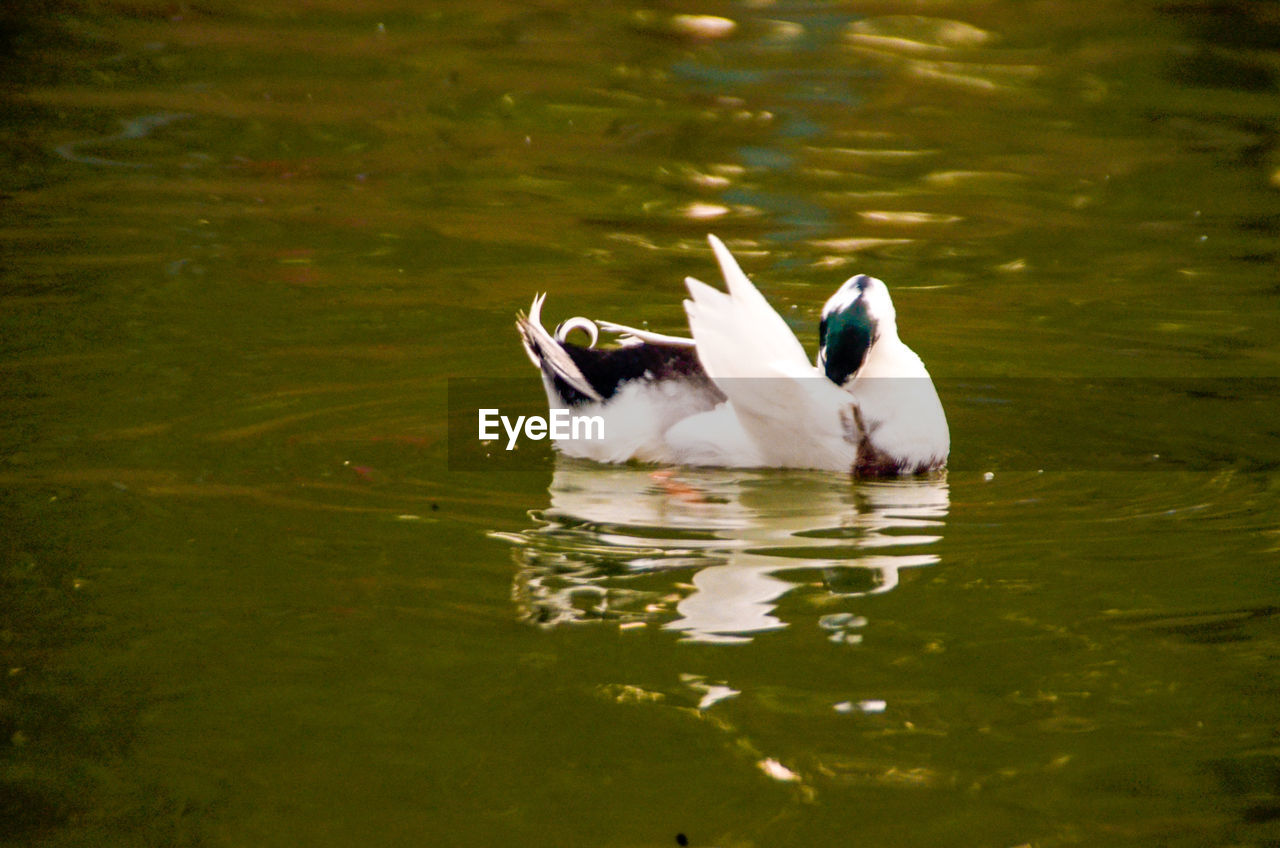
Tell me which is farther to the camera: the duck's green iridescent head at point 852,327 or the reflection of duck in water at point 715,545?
the duck's green iridescent head at point 852,327

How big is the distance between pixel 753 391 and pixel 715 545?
2.10 feet

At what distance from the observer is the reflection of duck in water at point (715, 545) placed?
4895mm

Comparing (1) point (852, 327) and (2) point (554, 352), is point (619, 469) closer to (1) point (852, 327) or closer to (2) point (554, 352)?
(2) point (554, 352)

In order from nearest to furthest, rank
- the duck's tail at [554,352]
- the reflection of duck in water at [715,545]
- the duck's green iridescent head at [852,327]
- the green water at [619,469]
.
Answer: the green water at [619,469]
the reflection of duck in water at [715,545]
the duck's green iridescent head at [852,327]
the duck's tail at [554,352]

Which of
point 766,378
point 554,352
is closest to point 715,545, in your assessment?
point 766,378

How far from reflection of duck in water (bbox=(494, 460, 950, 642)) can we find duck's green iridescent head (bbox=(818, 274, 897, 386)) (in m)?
0.41

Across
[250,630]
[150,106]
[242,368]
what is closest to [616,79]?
[150,106]

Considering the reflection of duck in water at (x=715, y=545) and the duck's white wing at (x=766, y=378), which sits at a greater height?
the duck's white wing at (x=766, y=378)

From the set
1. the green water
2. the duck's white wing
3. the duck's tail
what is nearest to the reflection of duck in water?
the green water

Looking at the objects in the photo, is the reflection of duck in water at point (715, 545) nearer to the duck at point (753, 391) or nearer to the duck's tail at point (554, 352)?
the duck at point (753, 391)

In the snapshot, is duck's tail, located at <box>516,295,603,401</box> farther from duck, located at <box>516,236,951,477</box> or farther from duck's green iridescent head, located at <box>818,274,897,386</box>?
duck's green iridescent head, located at <box>818,274,897,386</box>

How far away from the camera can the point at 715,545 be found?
537 cm

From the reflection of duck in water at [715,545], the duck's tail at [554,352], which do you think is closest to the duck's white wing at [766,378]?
the reflection of duck in water at [715,545]

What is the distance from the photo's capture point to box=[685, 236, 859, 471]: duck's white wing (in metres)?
5.73
